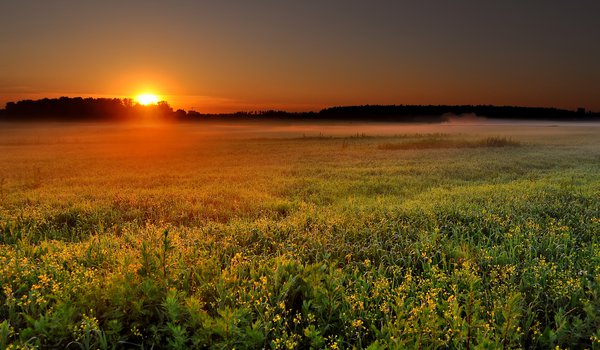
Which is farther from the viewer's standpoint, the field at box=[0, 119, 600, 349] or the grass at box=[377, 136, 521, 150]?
the grass at box=[377, 136, 521, 150]

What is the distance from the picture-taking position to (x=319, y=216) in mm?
8391

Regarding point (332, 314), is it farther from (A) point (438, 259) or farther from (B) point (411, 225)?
(B) point (411, 225)

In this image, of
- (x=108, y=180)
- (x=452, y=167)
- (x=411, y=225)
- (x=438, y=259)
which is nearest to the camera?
(x=438, y=259)

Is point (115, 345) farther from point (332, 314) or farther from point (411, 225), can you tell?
point (411, 225)

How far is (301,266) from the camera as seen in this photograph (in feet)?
16.9

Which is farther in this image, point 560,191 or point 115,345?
point 560,191

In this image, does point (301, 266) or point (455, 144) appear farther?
point (455, 144)

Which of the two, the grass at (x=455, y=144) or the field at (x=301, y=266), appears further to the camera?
the grass at (x=455, y=144)

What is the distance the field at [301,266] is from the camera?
3857 mm

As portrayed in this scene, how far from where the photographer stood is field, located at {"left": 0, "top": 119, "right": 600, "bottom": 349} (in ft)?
12.7

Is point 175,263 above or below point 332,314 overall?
above

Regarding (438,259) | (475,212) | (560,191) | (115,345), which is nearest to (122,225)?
(115,345)

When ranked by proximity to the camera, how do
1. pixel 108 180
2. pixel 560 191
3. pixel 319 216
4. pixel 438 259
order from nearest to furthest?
1. pixel 438 259
2. pixel 319 216
3. pixel 560 191
4. pixel 108 180

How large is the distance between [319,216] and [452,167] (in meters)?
12.0
